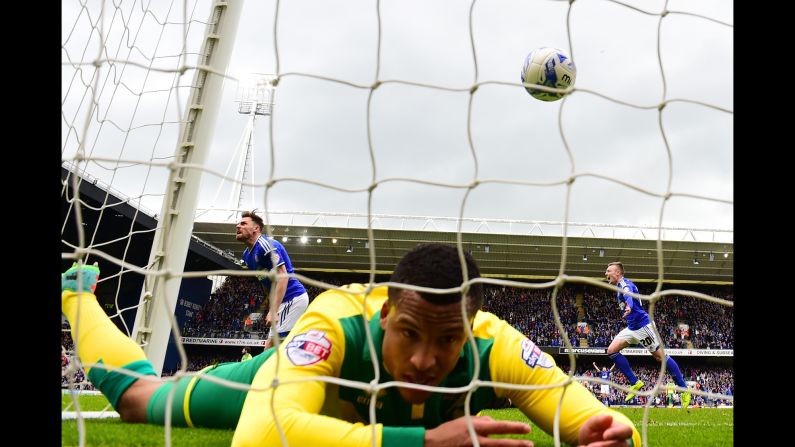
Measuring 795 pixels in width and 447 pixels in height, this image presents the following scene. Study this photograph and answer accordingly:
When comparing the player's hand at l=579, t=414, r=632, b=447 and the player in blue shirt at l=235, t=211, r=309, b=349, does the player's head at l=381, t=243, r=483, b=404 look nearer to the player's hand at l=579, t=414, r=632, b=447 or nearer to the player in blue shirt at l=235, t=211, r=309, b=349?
the player's hand at l=579, t=414, r=632, b=447

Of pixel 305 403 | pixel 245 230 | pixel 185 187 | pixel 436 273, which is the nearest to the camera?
pixel 305 403

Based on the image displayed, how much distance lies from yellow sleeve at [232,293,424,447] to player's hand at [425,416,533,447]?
56mm

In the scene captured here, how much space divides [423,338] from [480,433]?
35 cm

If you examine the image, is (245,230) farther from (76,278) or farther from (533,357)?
(533,357)

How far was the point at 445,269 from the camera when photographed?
2027 millimetres

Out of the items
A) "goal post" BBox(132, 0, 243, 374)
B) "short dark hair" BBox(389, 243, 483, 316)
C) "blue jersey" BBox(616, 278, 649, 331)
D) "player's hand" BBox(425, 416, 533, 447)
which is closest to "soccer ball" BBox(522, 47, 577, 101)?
"goal post" BBox(132, 0, 243, 374)

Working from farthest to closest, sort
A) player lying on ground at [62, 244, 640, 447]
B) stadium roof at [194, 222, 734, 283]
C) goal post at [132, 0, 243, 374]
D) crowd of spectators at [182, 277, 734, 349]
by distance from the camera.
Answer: crowd of spectators at [182, 277, 734, 349] → stadium roof at [194, 222, 734, 283] → goal post at [132, 0, 243, 374] → player lying on ground at [62, 244, 640, 447]

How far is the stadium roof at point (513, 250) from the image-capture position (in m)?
21.8

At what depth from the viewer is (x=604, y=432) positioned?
6.23 ft

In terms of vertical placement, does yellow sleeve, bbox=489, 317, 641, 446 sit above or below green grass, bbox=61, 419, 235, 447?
above

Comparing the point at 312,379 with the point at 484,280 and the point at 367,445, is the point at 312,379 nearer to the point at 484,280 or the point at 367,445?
the point at 367,445

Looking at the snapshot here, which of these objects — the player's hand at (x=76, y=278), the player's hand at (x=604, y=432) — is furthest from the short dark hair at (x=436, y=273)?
the player's hand at (x=76, y=278)

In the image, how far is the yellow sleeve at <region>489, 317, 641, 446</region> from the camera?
2.17m

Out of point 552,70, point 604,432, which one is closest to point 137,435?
point 604,432
